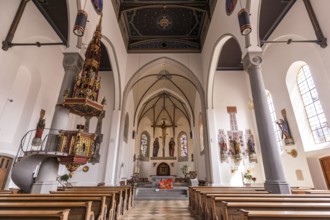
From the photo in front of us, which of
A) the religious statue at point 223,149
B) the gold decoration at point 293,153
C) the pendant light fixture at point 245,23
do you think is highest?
Answer: the pendant light fixture at point 245,23

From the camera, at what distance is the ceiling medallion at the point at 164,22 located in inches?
447

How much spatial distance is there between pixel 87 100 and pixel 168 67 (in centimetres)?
965

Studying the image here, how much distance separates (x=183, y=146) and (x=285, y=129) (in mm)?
13300

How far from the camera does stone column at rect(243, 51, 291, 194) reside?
14.3 feet

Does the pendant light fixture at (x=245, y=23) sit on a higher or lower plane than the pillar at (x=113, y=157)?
higher

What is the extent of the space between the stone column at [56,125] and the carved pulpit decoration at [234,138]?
9.06 m

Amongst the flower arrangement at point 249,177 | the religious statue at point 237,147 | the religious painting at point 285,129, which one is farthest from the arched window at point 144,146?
the religious painting at point 285,129

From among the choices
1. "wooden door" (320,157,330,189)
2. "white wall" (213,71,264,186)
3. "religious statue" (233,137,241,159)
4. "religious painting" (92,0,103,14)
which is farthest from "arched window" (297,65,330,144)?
"religious painting" (92,0,103,14)

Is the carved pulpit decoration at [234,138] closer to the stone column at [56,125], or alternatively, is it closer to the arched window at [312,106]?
the arched window at [312,106]

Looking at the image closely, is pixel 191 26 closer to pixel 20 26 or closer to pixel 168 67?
pixel 168 67

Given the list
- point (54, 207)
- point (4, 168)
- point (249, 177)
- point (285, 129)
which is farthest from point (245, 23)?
point (4, 168)

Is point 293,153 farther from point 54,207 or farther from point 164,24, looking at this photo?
point 164,24

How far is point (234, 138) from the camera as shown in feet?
35.3

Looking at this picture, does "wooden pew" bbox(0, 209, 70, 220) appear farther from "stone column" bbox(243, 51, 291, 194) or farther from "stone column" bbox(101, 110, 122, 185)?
→ "stone column" bbox(101, 110, 122, 185)
